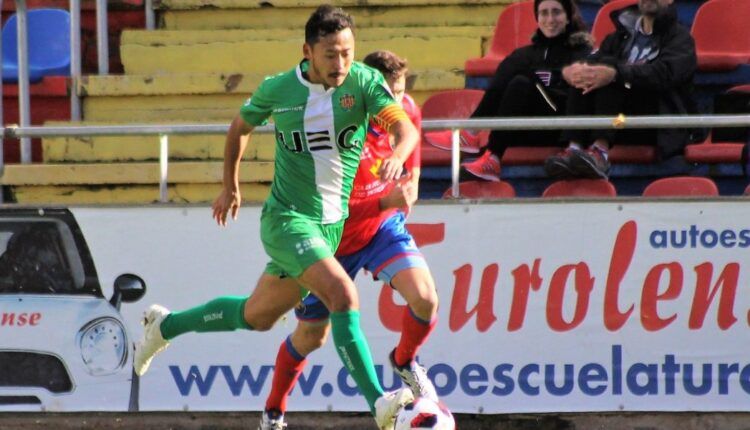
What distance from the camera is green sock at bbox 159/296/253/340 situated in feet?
25.4

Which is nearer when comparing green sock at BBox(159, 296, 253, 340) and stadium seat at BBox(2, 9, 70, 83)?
green sock at BBox(159, 296, 253, 340)

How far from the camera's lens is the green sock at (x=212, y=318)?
7.74 m

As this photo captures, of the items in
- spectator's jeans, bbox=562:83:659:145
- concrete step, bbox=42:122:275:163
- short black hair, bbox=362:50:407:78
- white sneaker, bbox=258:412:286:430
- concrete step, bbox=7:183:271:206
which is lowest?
white sneaker, bbox=258:412:286:430

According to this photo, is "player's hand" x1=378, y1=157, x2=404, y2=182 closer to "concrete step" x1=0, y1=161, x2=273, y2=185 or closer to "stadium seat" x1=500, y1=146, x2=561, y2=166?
"stadium seat" x1=500, y1=146, x2=561, y2=166

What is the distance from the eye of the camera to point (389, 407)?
22.7ft

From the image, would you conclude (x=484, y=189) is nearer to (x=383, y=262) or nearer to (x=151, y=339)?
(x=383, y=262)

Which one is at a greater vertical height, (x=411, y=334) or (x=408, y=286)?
(x=408, y=286)

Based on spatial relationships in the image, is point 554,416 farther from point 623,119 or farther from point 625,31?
point 625,31

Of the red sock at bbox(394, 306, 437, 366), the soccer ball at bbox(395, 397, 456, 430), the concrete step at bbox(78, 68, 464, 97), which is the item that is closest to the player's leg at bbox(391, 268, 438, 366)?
the red sock at bbox(394, 306, 437, 366)

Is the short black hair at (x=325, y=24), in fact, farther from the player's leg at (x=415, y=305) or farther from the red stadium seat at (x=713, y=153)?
the red stadium seat at (x=713, y=153)

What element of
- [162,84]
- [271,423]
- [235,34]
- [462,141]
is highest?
[235,34]

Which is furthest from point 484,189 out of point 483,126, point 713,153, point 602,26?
point 602,26

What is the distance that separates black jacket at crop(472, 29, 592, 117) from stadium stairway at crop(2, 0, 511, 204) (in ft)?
3.93

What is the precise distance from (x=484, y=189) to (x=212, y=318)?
2.41 metres
